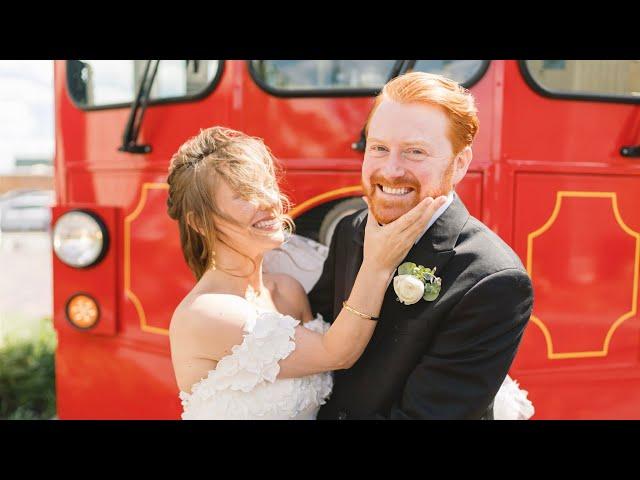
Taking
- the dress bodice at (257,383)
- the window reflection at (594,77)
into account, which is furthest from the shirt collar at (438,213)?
the window reflection at (594,77)

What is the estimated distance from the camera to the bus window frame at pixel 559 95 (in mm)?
1833

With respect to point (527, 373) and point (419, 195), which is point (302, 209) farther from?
point (527, 373)

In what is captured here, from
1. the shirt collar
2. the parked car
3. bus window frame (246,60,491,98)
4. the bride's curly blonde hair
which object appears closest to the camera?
the shirt collar

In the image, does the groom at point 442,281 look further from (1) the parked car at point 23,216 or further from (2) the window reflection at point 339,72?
(1) the parked car at point 23,216

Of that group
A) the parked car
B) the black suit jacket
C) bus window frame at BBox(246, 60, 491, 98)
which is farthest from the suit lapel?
the parked car

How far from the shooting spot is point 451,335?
123cm

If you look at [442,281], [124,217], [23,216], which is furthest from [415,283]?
[23,216]

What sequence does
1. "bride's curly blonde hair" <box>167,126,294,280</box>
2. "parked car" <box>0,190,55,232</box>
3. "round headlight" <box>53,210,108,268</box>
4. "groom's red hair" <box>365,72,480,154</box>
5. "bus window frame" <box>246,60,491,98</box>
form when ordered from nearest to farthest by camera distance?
Result: "groom's red hair" <box>365,72,480,154</box>, "bride's curly blonde hair" <box>167,126,294,280</box>, "bus window frame" <box>246,60,491,98</box>, "round headlight" <box>53,210,108,268</box>, "parked car" <box>0,190,55,232</box>

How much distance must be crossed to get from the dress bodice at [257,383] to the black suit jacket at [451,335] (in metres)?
0.14

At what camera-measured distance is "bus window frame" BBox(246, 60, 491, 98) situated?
181 cm

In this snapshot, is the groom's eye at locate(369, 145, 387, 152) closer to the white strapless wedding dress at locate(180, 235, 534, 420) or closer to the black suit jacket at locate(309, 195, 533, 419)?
the black suit jacket at locate(309, 195, 533, 419)

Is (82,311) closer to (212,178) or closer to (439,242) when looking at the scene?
(212,178)

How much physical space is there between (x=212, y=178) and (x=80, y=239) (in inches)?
41.4

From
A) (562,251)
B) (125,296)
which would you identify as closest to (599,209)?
(562,251)
